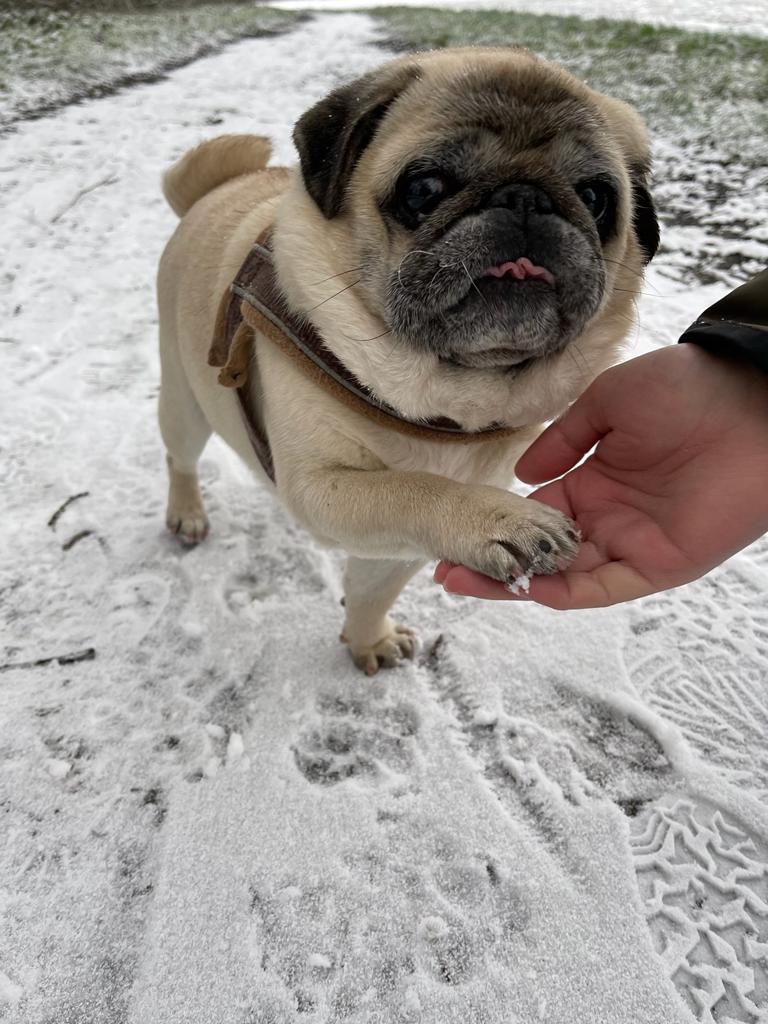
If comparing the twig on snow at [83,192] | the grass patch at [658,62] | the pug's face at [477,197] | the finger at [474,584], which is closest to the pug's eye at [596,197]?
the pug's face at [477,197]

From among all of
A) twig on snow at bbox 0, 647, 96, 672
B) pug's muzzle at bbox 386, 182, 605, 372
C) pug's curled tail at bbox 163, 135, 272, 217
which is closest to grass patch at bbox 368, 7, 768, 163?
pug's curled tail at bbox 163, 135, 272, 217

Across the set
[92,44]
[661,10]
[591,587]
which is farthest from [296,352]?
[661,10]

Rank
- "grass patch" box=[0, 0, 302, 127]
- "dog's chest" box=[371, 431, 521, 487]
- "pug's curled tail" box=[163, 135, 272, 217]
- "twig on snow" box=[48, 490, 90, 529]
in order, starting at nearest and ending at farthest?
"dog's chest" box=[371, 431, 521, 487] → "pug's curled tail" box=[163, 135, 272, 217] → "twig on snow" box=[48, 490, 90, 529] → "grass patch" box=[0, 0, 302, 127]

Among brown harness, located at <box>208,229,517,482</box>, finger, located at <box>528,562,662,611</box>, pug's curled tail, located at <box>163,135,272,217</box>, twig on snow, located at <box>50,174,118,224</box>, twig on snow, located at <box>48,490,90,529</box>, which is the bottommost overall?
twig on snow, located at <box>48,490,90,529</box>

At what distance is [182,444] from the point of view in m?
2.90

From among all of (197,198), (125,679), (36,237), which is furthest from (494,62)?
(36,237)

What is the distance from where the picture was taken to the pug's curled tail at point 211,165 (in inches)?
107

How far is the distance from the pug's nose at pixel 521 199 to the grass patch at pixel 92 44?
8085 mm

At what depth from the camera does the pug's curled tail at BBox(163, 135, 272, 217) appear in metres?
2.71

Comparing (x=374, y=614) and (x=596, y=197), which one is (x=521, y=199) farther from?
(x=374, y=614)

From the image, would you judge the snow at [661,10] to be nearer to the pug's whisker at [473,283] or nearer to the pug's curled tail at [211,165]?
the pug's curled tail at [211,165]

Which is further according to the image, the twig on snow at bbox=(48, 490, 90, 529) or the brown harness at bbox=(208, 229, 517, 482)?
the twig on snow at bbox=(48, 490, 90, 529)

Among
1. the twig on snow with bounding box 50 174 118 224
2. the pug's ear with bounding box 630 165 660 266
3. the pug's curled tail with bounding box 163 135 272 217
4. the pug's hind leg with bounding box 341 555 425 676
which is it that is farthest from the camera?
the twig on snow with bounding box 50 174 118 224

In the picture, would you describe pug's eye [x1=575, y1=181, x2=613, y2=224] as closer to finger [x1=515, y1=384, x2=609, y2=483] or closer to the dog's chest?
finger [x1=515, y1=384, x2=609, y2=483]
